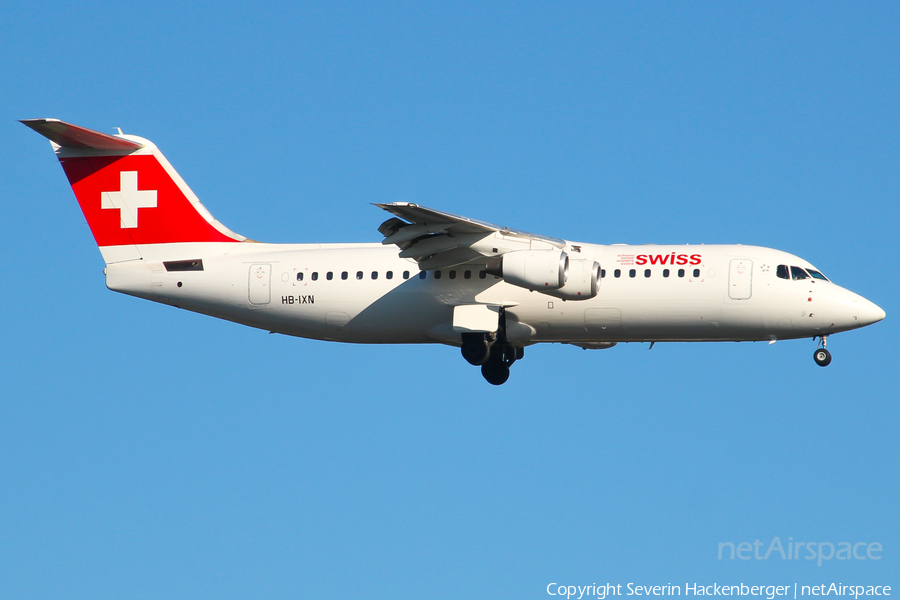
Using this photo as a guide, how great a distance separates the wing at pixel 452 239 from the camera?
19.2 metres

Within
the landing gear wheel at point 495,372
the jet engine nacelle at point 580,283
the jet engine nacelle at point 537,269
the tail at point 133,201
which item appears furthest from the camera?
the tail at point 133,201

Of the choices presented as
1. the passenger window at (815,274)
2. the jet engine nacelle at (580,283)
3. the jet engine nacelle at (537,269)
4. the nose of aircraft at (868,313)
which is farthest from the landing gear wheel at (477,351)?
the nose of aircraft at (868,313)

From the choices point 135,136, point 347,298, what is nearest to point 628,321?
point 347,298

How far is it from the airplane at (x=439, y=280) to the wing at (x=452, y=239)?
0.08 ft

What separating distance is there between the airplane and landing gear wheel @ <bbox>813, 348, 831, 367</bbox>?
18mm

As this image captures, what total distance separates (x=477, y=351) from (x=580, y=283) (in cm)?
251

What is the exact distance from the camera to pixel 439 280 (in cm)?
2034

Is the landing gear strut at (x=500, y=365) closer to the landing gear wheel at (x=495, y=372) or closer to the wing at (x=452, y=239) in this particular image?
the landing gear wheel at (x=495, y=372)

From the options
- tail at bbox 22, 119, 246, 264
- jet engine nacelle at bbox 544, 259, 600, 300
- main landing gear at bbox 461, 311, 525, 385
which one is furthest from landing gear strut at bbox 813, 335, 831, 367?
tail at bbox 22, 119, 246, 264

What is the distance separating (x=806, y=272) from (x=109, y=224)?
535 inches

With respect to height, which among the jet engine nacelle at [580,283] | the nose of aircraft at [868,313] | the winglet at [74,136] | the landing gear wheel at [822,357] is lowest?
the landing gear wheel at [822,357]

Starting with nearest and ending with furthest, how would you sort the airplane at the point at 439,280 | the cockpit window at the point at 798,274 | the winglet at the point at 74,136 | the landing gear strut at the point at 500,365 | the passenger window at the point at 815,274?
1. the airplane at the point at 439,280
2. the cockpit window at the point at 798,274
3. the passenger window at the point at 815,274
4. the winglet at the point at 74,136
5. the landing gear strut at the point at 500,365

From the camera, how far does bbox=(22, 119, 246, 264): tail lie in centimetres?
2208

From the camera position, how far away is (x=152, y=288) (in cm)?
2166
